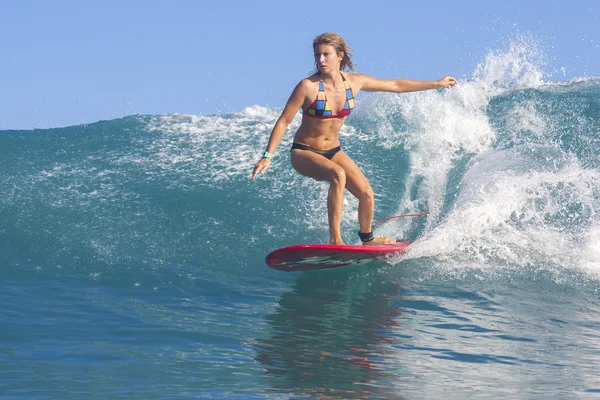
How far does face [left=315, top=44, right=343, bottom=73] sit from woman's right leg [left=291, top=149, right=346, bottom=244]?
31.8 inches

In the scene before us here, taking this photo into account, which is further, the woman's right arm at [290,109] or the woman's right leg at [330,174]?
the woman's right leg at [330,174]

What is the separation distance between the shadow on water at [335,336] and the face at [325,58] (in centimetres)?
214

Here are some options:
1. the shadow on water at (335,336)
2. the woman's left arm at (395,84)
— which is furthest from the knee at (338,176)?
the shadow on water at (335,336)

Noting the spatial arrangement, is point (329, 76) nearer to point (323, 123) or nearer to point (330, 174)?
point (323, 123)

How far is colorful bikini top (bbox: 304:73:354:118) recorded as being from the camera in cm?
732

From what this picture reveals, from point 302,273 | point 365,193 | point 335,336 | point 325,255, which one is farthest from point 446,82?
point 335,336

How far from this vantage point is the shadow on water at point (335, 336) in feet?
15.5

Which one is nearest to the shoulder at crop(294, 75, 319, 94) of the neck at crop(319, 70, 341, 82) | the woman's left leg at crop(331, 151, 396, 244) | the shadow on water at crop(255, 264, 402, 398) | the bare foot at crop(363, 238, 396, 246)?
the neck at crop(319, 70, 341, 82)

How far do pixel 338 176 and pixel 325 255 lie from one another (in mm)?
836

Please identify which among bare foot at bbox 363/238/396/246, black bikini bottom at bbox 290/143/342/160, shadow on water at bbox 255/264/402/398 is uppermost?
black bikini bottom at bbox 290/143/342/160

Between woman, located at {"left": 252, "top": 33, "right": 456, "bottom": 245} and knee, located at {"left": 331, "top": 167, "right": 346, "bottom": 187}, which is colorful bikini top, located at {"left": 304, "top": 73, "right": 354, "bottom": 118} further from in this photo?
knee, located at {"left": 331, "top": 167, "right": 346, "bottom": 187}

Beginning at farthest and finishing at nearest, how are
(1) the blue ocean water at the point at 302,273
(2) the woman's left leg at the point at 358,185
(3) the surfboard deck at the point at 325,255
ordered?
(2) the woman's left leg at the point at 358,185 < (3) the surfboard deck at the point at 325,255 < (1) the blue ocean water at the point at 302,273

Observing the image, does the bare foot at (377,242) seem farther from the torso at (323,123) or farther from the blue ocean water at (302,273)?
the torso at (323,123)

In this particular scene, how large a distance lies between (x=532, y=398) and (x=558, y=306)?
10.3ft
